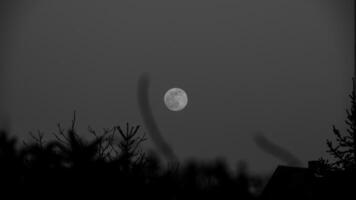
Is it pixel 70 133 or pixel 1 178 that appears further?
pixel 1 178

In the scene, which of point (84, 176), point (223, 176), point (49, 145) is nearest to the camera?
point (223, 176)

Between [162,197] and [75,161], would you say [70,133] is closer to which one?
[75,161]

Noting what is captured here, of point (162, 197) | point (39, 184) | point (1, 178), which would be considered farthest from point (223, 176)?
point (1, 178)

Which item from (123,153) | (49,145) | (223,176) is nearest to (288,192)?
(223,176)

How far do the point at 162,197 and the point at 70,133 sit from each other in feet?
1.32

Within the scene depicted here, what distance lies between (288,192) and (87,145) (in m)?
0.73

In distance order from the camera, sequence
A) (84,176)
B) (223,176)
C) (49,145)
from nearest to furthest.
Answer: (223,176)
(49,145)
(84,176)

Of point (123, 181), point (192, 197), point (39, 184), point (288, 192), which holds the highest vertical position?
point (39, 184)

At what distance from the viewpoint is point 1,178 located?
65.2 inches

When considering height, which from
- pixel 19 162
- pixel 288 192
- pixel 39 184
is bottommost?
pixel 288 192

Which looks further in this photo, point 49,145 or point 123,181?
point 123,181

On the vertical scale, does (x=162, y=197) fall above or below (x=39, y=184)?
below

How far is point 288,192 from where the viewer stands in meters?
1.63

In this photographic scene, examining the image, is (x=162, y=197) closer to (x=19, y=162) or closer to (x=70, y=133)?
(x=70, y=133)
